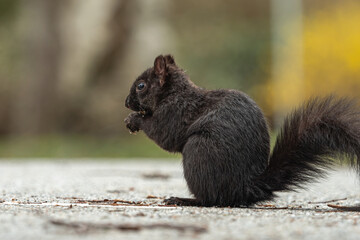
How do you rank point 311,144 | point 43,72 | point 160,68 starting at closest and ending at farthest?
point 311,144
point 160,68
point 43,72

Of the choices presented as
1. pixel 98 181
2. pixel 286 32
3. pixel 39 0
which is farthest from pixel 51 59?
pixel 98 181

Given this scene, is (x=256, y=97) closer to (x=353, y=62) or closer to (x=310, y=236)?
(x=353, y=62)

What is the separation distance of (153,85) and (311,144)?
109 cm

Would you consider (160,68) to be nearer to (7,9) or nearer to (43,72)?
(43,72)

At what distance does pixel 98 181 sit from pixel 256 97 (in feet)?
45.9

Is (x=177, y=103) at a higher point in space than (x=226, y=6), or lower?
lower

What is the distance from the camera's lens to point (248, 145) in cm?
394

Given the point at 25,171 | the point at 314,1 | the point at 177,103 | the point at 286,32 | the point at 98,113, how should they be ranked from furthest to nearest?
the point at 314,1, the point at 286,32, the point at 98,113, the point at 25,171, the point at 177,103

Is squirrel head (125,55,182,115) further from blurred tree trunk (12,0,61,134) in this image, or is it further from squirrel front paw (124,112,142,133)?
blurred tree trunk (12,0,61,134)

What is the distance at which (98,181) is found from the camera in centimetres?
631

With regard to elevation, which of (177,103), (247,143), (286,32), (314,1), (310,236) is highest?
(314,1)

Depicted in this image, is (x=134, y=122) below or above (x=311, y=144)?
above

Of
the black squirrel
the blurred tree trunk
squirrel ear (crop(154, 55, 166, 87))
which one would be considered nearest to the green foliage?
the blurred tree trunk

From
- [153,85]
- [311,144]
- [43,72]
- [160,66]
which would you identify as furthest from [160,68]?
[43,72]
